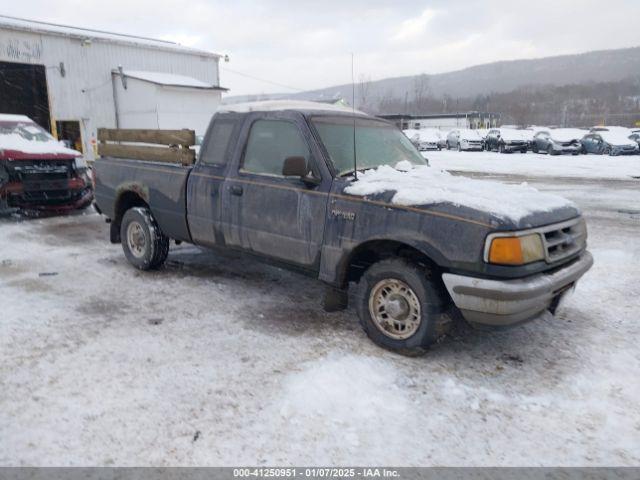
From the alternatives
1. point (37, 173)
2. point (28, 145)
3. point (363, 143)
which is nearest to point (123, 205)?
point (363, 143)

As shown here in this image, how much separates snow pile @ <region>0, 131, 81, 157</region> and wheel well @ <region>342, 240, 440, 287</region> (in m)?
8.01

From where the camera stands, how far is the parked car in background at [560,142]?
93.1ft

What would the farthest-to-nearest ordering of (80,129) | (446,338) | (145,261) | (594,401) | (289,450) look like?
(80,129)
(145,261)
(446,338)
(594,401)
(289,450)

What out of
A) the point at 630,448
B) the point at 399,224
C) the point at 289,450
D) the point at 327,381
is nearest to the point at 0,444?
the point at 289,450

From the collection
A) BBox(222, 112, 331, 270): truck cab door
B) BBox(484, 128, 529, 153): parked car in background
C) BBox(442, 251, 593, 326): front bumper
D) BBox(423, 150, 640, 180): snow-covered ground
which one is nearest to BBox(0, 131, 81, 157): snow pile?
BBox(222, 112, 331, 270): truck cab door

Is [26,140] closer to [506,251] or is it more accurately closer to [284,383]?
[284,383]

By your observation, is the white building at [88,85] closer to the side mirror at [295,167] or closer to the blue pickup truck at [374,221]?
the blue pickup truck at [374,221]

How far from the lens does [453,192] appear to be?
141 inches

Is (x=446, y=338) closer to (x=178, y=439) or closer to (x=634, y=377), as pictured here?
(x=634, y=377)

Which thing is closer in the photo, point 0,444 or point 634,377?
point 0,444

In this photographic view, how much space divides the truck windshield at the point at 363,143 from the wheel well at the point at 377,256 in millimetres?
708

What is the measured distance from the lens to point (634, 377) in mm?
3441

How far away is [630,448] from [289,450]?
6.22ft

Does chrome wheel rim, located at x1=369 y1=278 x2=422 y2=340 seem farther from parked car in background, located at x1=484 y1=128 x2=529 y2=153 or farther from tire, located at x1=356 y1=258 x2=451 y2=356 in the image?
parked car in background, located at x1=484 y1=128 x2=529 y2=153
